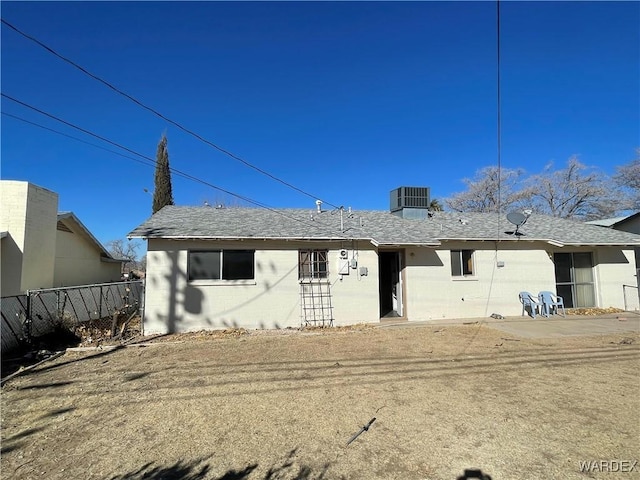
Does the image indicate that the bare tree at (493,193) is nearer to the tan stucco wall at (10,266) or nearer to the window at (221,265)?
the window at (221,265)

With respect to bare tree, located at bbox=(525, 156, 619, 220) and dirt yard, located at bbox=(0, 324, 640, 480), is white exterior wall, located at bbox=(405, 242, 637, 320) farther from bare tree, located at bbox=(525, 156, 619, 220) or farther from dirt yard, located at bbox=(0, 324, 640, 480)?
bare tree, located at bbox=(525, 156, 619, 220)

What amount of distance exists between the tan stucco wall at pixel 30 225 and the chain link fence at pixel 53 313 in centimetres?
223

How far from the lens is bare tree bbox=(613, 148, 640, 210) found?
88.1 feet

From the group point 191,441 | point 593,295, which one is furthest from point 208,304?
point 593,295

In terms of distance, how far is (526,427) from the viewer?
4.14m

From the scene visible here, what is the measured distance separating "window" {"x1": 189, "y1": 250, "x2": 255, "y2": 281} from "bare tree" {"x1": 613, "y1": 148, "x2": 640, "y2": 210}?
30840 millimetres

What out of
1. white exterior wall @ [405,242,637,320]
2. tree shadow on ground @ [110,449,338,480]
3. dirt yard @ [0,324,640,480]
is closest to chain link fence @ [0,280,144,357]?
dirt yard @ [0,324,640,480]

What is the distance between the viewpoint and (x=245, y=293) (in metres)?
11.0

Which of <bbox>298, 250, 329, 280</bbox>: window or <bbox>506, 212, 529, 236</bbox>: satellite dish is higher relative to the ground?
<bbox>506, 212, 529, 236</bbox>: satellite dish

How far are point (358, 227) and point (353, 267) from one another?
1925 mm

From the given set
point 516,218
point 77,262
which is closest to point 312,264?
point 516,218

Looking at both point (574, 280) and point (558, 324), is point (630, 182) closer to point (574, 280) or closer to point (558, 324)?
point (574, 280)

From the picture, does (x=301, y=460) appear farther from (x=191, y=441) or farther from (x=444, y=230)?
(x=444, y=230)

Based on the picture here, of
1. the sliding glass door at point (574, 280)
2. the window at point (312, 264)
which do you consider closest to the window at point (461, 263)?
the sliding glass door at point (574, 280)
